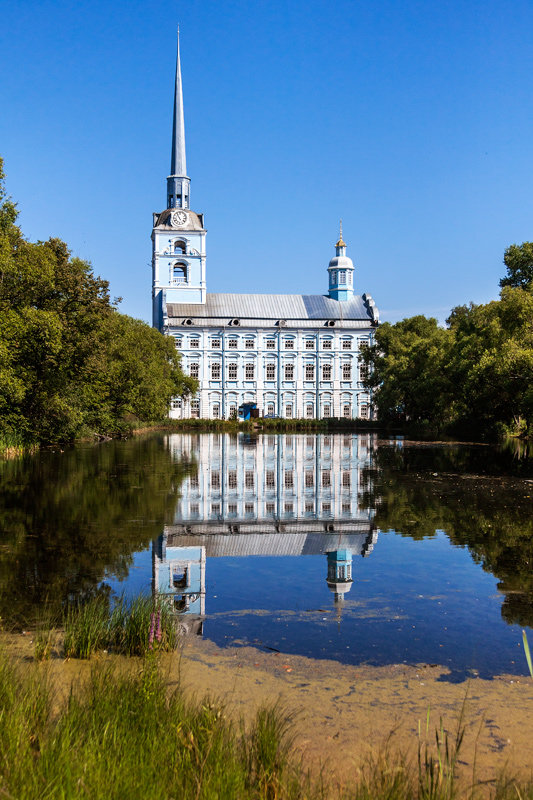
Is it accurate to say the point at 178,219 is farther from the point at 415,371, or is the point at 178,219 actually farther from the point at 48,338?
the point at 48,338

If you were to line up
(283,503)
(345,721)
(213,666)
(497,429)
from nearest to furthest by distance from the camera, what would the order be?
(345,721)
(213,666)
(283,503)
(497,429)

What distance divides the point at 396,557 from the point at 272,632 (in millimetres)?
4633

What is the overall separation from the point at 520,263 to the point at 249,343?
59.8m

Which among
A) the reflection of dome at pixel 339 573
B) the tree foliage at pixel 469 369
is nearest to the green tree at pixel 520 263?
the tree foliage at pixel 469 369

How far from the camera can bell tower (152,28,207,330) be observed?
10394cm

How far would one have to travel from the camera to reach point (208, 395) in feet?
348

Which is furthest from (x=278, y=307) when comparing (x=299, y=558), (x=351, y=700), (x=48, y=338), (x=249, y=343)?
(x=351, y=700)

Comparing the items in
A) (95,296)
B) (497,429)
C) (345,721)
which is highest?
(95,296)

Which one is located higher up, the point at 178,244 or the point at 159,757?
the point at 178,244

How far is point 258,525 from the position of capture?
15.0m

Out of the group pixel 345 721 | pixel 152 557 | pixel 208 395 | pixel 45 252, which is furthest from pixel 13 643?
pixel 208 395

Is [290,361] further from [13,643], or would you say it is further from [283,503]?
[13,643]

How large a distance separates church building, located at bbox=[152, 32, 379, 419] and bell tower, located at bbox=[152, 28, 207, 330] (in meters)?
0.14

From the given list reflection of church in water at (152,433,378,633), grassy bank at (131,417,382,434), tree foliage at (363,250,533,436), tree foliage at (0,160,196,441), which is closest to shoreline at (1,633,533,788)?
reflection of church in water at (152,433,378,633)
